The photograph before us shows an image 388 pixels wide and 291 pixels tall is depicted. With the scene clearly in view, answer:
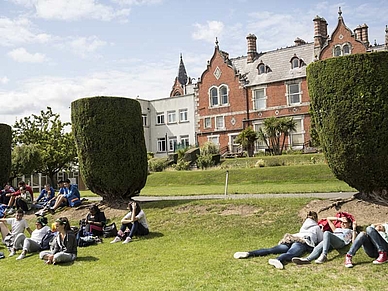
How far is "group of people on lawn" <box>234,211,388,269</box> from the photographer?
28.4ft

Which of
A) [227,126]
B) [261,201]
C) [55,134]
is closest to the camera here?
[261,201]

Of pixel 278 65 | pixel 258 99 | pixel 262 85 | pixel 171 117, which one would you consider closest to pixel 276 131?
pixel 258 99

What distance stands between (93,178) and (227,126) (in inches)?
1382

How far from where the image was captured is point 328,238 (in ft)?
30.2

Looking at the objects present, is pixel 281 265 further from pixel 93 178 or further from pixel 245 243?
pixel 93 178

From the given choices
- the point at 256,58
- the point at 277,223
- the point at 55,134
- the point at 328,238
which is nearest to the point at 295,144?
the point at 256,58

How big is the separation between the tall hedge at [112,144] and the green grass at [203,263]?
3.29 meters

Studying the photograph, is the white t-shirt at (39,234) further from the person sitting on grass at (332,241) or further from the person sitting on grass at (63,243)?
the person sitting on grass at (332,241)

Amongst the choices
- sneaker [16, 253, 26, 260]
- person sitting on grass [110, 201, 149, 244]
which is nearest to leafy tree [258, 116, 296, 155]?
person sitting on grass [110, 201, 149, 244]

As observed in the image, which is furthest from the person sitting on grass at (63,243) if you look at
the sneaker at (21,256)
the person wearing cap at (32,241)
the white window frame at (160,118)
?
the white window frame at (160,118)

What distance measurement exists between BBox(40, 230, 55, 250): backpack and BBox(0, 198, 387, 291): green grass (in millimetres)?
509

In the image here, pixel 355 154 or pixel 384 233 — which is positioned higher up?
pixel 355 154

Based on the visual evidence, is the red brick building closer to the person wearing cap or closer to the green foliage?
the green foliage

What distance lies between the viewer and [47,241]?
476 inches
